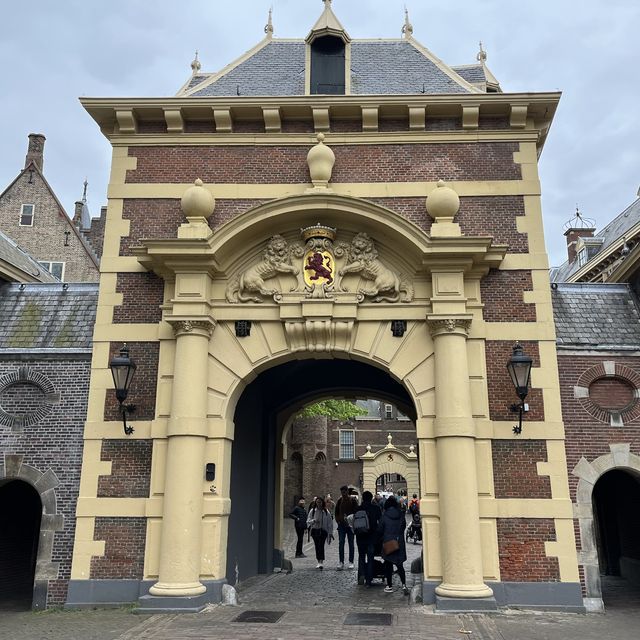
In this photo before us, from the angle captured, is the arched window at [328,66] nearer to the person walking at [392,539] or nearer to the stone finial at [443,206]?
the stone finial at [443,206]

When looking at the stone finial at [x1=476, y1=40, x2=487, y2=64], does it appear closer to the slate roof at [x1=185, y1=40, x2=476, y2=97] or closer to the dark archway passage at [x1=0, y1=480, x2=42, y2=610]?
the slate roof at [x1=185, y1=40, x2=476, y2=97]

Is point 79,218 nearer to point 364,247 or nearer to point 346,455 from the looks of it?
point 346,455

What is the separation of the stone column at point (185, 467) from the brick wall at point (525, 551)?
4.46m

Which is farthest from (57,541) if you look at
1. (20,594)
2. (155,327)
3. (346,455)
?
(346,455)

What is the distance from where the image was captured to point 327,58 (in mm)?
13211

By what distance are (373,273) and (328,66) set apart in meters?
→ 5.05

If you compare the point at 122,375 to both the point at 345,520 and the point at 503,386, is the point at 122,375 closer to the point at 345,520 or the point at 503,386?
the point at 503,386

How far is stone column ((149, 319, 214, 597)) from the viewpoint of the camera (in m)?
9.43

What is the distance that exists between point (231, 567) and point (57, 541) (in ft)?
9.81

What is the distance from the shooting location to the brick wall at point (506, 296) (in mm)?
10719

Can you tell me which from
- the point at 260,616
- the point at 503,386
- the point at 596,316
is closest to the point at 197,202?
the point at 503,386

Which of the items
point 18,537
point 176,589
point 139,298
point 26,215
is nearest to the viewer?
point 176,589

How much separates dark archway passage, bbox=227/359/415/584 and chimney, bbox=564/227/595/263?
23.8 metres

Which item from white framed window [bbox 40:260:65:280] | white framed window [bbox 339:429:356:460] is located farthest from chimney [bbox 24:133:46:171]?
white framed window [bbox 339:429:356:460]
